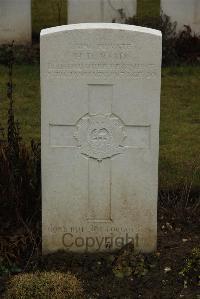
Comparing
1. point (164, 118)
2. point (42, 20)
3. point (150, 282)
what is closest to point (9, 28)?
point (42, 20)

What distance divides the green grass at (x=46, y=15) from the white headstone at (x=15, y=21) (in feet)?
2.04

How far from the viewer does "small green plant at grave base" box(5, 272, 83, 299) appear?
4316 mm

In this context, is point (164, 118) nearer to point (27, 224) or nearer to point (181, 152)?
point (181, 152)

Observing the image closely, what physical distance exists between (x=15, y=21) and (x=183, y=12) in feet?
8.48

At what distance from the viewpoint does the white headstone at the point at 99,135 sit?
4.56m

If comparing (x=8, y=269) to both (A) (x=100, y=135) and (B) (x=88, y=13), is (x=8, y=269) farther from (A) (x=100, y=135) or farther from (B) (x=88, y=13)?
(B) (x=88, y=13)

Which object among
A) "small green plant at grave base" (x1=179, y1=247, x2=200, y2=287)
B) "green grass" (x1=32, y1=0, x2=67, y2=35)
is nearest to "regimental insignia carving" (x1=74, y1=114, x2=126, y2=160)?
"small green plant at grave base" (x1=179, y1=247, x2=200, y2=287)

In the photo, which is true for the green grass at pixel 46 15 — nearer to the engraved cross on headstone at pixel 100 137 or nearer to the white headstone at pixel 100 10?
the white headstone at pixel 100 10

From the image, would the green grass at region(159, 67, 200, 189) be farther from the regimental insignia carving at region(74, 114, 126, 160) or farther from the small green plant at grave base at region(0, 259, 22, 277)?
the small green plant at grave base at region(0, 259, 22, 277)

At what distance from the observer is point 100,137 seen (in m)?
4.77

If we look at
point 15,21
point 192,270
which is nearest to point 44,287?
point 192,270

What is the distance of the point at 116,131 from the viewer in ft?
15.6

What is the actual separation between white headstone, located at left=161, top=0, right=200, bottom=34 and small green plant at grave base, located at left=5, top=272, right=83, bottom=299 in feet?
23.9

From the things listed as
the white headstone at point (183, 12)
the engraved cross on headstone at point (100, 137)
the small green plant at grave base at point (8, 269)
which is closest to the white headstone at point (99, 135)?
the engraved cross on headstone at point (100, 137)
